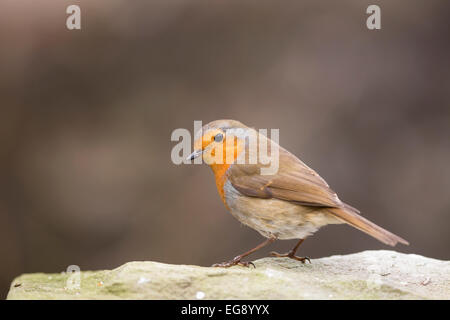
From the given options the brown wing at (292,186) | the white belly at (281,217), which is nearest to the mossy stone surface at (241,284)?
the white belly at (281,217)

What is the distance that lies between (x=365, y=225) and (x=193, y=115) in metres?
3.60

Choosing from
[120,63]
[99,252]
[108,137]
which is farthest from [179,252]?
[120,63]

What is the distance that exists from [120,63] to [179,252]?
222 cm

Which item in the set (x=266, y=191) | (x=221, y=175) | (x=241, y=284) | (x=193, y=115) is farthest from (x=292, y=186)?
(x=193, y=115)

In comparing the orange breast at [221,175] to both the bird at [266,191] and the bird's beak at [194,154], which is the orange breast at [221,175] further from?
the bird's beak at [194,154]

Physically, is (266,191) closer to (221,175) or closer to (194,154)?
(221,175)

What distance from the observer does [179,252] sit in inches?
263

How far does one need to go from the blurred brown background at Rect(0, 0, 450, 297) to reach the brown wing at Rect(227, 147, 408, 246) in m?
2.64

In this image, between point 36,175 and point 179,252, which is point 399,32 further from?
point 36,175

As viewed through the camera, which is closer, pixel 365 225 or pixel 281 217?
pixel 365 225

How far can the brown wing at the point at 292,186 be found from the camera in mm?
3625

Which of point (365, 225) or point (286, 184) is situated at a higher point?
point (286, 184)

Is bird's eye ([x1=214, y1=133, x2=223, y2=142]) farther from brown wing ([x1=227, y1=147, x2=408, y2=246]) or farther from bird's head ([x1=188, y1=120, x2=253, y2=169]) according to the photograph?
brown wing ([x1=227, y1=147, x2=408, y2=246])

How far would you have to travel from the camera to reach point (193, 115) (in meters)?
6.74
